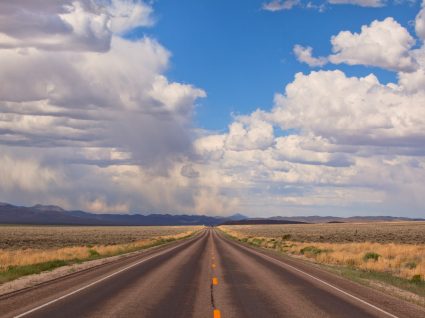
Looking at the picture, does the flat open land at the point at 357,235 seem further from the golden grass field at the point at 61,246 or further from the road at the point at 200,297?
the road at the point at 200,297

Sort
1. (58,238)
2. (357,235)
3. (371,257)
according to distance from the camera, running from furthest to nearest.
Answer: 1. (357,235)
2. (58,238)
3. (371,257)

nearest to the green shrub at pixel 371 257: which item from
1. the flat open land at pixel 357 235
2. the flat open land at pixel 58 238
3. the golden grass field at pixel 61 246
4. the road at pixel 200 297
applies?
the road at pixel 200 297

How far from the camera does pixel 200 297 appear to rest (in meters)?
14.6

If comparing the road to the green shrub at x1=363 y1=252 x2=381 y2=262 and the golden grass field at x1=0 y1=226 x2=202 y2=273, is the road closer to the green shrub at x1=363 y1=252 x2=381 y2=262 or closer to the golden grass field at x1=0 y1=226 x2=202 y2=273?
the golden grass field at x1=0 y1=226 x2=202 y2=273

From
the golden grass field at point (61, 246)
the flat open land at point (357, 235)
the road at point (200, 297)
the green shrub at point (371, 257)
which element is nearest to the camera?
the road at point (200, 297)

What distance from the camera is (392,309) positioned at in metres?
13.5

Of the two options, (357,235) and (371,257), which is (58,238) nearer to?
(357,235)

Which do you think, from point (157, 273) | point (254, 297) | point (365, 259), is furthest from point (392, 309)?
point (365, 259)

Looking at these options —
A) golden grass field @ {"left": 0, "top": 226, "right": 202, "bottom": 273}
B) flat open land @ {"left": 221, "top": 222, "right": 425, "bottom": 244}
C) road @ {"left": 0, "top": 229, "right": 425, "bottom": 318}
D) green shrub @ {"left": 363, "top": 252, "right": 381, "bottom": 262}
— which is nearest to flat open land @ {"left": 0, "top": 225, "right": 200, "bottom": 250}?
golden grass field @ {"left": 0, "top": 226, "right": 202, "bottom": 273}

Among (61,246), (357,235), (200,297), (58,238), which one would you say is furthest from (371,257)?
(58,238)

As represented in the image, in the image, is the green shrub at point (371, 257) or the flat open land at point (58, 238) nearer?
the green shrub at point (371, 257)

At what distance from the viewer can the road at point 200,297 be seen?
40.1 feet

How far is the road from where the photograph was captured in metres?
12.2

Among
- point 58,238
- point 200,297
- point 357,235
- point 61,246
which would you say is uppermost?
point 357,235
